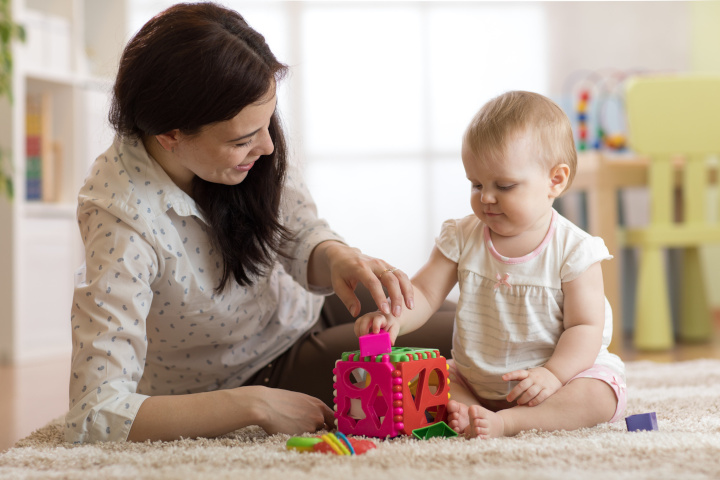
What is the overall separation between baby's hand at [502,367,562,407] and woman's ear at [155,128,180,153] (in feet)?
1.76

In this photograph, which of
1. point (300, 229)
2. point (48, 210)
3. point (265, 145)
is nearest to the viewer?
point (265, 145)

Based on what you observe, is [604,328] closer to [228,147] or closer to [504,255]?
[504,255]

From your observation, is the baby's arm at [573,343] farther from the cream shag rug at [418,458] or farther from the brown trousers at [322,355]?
the brown trousers at [322,355]

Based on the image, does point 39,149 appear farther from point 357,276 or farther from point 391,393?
point 391,393

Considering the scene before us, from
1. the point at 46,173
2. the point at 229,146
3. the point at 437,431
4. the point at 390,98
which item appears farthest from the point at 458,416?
the point at 390,98

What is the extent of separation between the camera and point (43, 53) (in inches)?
111

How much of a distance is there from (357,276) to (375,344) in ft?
0.39

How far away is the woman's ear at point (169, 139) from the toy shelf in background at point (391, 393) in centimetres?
37

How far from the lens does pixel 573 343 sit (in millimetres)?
1011

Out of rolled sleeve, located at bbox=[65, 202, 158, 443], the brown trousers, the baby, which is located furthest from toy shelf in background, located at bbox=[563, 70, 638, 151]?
rolled sleeve, located at bbox=[65, 202, 158, 443]

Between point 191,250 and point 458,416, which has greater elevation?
point 191,250

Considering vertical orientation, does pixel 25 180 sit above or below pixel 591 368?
above

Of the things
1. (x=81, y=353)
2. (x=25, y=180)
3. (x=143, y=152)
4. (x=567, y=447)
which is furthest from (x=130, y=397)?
(x=25, y=180)

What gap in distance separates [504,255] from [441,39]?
9.23ft
